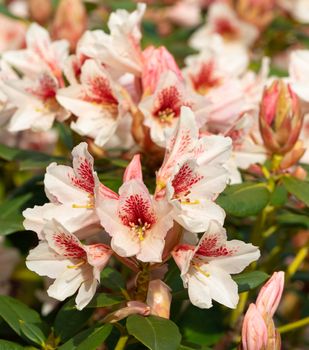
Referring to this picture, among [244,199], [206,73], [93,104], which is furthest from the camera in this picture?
[206,73]

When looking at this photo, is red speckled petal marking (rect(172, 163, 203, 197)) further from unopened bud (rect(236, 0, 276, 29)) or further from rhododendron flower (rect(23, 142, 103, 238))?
unopened bud (rect(236, 0, 276, 29))

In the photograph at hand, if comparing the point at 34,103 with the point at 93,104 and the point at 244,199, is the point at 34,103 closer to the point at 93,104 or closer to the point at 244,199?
the point at 93,104

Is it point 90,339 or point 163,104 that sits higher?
point 163,104

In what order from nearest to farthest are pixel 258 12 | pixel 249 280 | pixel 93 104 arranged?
1. pixel 249 280
2. pixel 93 104
3. pixel 258 12

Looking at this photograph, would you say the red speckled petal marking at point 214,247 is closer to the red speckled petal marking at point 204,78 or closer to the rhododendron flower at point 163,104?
the rhododendron flower at point 163,104

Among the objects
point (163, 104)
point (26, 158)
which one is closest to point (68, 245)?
point (163, 104)

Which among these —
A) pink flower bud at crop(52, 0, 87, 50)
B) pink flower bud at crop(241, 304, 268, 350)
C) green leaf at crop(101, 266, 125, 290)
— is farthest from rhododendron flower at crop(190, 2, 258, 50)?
pink flower bud at crop(241, 304, 268, 350)

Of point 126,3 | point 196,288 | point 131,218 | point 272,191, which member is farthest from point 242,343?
point 126,3
